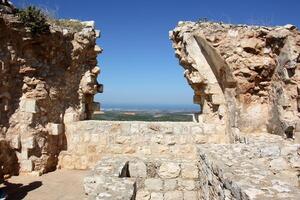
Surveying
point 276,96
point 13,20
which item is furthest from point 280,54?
point 13,20

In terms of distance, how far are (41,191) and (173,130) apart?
3586 mm

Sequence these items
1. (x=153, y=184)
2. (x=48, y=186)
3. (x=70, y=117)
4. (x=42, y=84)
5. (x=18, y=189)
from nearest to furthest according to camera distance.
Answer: (x=153, y=184)
(x=18, y=189)
(x=48, y=186)
(x=42, y=84)
(x=70, y=117)

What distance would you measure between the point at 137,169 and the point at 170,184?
27.4 inches

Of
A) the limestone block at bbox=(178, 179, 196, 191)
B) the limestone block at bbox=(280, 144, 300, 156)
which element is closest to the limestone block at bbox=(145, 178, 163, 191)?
the limestone block at bbox=(178, 179, 196, 191)

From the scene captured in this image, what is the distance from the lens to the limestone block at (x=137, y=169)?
621cm

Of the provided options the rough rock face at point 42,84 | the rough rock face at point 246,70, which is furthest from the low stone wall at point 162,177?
the rough rock face at point 42,84

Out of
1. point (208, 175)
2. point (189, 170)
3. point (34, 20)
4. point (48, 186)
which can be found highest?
point (34, 20)

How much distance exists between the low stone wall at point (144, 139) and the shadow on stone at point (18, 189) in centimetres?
154

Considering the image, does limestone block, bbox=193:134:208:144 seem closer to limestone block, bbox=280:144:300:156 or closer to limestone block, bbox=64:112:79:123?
limestone block, bbox=280:144:300:156

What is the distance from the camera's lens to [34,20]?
8758 millimetres

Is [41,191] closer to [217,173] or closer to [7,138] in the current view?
[7,138]

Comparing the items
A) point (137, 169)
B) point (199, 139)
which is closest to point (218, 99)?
point (199, 139)

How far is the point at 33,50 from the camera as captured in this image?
8.91 m

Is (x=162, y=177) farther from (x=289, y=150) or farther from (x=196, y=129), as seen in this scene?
(x=196, y=129)
